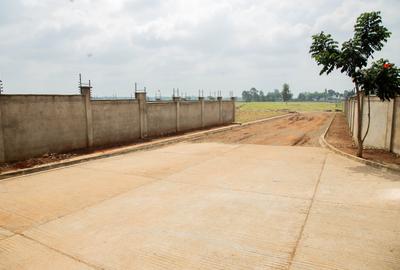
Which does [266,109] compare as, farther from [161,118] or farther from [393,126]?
[393,126]

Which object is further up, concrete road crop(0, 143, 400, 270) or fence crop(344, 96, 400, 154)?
fence crop(344, 96, 400, 154)

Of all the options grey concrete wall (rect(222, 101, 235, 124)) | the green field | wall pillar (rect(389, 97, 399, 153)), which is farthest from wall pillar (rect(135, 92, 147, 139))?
the green field

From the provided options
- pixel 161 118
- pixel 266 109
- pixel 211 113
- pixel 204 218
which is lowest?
pixel 204 218

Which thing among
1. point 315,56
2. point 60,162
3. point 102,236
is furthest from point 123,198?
point 315,56

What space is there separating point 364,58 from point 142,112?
12859 millimetres

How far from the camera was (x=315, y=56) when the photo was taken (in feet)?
36.6

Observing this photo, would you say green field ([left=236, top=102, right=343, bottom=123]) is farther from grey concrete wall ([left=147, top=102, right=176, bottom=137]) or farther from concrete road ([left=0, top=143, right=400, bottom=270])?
concrete road ([left=0, top=143, right=400, bottom=270])

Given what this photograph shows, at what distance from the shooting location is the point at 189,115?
24578 millimetres

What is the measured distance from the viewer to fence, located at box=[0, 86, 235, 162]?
38.2 feet

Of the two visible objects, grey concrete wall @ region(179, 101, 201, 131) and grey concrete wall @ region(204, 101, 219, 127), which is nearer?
grey concrete wall @ region(179, 101, 201, 131)

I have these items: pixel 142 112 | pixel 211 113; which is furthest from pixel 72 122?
pixel 211 113

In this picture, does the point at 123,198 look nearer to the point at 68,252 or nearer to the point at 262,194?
the point at 68,252

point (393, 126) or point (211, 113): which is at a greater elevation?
point (211, 113)

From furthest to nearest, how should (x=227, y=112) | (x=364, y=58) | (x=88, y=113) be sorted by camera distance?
(x=227, y=112) < (x=88, y=113) < (x=364, y=58)
